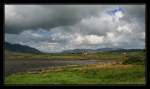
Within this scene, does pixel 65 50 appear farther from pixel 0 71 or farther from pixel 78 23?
pixel 0 71

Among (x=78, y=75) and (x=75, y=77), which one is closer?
(x=75, y=77)

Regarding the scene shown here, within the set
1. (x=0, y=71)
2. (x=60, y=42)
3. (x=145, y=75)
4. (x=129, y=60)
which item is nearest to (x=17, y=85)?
(x=0, y=71)

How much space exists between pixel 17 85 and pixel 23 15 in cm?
129

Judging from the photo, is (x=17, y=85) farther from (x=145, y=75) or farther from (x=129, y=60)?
(x=129, y=60)

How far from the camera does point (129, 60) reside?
21.9 feet

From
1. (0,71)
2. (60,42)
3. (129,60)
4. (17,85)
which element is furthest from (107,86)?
(129,60)

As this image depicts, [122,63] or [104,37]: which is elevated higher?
[104,37]

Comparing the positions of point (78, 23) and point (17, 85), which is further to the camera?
point (78, 23)

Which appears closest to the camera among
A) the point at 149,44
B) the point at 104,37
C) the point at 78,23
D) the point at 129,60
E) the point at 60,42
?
the point at 149,44

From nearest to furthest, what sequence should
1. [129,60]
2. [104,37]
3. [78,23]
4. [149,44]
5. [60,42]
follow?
[149,44], [60,42], [104,37], [78,23], [129,60]

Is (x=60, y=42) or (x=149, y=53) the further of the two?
(x=60, y=42)

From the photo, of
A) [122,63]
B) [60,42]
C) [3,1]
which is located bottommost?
[122,63]

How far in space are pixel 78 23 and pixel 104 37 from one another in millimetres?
563

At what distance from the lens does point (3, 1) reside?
177cm
